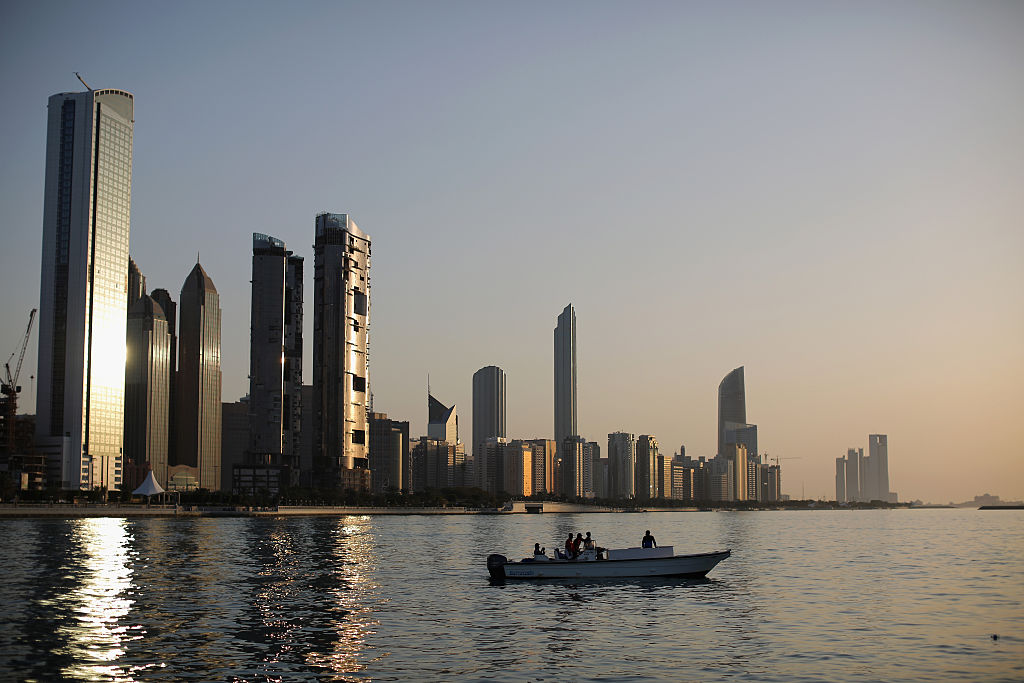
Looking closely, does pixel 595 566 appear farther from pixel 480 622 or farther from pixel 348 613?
pixel 348 613

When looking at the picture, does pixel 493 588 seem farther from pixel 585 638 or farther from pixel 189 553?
pixel 189 553

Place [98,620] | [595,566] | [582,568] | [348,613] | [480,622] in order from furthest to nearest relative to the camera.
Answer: [595,566]
[582,568]
[348,613]
[480,622]
[98,620]

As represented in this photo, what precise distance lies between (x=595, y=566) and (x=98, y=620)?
135ft

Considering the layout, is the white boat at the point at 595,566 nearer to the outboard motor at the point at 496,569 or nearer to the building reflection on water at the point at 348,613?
the outboard motor at the point at 496,569

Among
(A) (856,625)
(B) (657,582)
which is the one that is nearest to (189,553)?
(B) (657,582)

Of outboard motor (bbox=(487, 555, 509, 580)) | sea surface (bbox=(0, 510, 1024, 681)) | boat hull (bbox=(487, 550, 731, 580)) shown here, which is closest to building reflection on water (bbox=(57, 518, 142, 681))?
sea surface (bbox=(0, 510, 1024, 681))

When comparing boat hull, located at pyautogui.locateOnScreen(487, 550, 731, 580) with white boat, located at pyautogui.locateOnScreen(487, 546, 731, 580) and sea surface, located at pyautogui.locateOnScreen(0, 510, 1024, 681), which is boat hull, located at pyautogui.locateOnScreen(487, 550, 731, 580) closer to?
white boat, located at pyautogui.locateOnScreen(487, 546, 731, 580)

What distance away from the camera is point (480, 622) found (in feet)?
197

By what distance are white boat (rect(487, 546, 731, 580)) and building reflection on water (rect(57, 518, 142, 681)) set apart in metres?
30.1

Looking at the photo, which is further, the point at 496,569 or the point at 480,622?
the point at 496,569

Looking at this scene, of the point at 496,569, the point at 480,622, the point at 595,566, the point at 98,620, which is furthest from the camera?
the point at 595,566

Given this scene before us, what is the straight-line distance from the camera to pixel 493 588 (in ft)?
265

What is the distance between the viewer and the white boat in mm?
84500

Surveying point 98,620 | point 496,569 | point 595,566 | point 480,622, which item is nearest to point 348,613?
point 480,622
